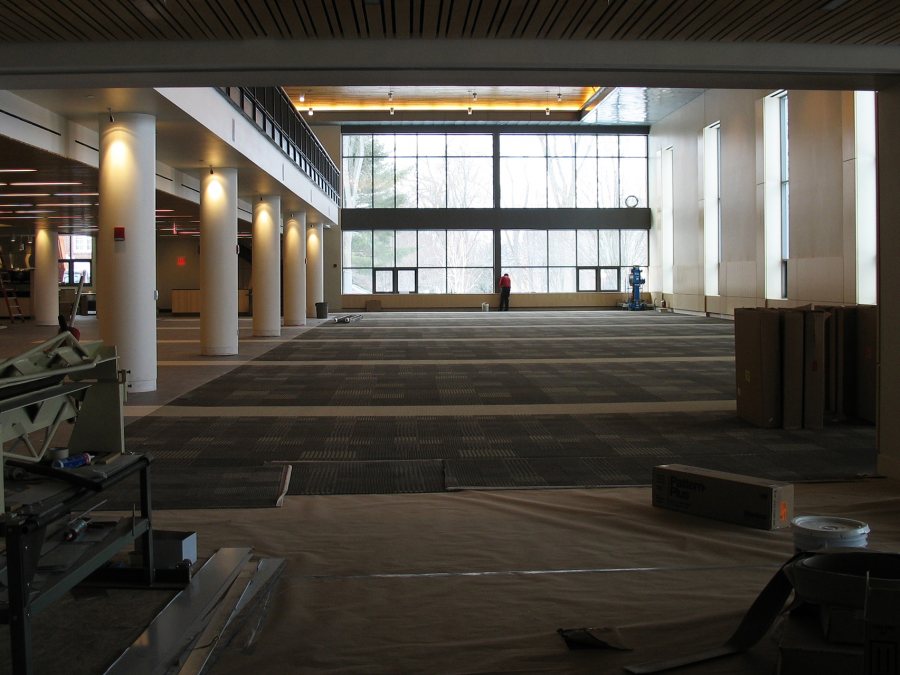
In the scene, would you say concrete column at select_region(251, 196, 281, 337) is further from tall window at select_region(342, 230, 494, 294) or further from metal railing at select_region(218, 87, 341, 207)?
tall window at select_region(342, 230, 494, 294)

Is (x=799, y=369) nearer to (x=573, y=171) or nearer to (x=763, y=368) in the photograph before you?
(x=763, y=368)

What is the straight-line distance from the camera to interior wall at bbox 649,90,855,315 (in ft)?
68.5

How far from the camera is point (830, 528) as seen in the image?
425cm

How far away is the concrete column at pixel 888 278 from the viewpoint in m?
6.64

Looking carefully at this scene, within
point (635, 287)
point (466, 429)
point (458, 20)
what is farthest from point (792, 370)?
point (635, 287)

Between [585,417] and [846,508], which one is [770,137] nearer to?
[585,417]

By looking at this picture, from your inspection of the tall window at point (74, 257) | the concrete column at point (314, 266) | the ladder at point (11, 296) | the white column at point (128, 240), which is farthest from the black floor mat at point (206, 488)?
the tall window at point (74, 257)

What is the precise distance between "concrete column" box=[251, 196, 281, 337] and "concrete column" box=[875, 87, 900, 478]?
16.1 m

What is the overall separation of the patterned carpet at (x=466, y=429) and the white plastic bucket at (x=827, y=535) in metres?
2.30

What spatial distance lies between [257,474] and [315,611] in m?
2.89

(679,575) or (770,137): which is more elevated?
(770,137)

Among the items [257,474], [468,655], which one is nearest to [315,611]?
[468,655]

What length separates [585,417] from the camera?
941 cm

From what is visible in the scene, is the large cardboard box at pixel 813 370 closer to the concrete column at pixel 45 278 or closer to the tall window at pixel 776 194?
the tall window at pixel 776 194
